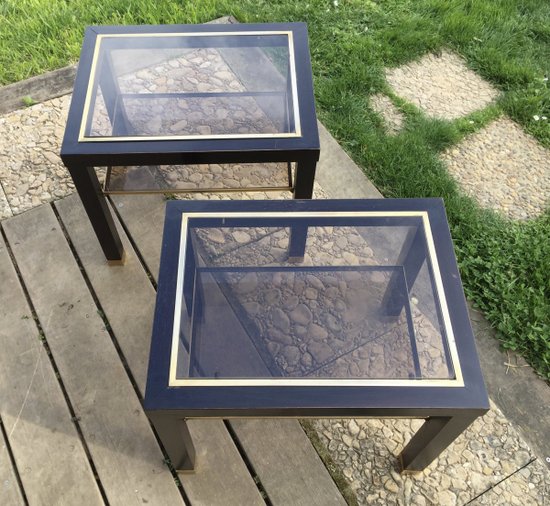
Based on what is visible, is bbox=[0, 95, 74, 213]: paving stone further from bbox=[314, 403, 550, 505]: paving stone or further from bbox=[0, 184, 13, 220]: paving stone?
bbox=[314, 403, 550, 505]: paving stone

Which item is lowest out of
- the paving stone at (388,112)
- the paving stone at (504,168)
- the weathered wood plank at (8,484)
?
the weathered wood plank at (8,484)

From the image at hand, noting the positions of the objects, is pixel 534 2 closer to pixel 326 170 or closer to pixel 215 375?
pixel 326 170

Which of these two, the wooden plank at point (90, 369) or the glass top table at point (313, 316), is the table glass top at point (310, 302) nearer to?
the glass top table at point (313, 316)

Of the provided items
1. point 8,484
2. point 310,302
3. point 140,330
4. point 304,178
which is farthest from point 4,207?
point 310,302

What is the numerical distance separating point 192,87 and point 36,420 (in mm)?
1221

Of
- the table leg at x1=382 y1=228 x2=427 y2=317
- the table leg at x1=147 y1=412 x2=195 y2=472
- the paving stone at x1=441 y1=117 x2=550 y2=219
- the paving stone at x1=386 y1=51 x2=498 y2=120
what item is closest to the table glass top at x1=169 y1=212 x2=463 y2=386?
the table leg at x1=382 y1=228 x2=427 y2=317

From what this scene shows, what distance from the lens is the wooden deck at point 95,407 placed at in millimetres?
1425

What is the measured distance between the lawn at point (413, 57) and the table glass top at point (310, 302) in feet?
2.28

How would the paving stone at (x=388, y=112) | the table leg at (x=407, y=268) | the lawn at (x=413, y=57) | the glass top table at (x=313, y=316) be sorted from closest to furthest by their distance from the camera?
the glass top table at (x=313, y=316), the table leg at (x=407, y=268), the lawn at (x=413, y=57), the paving stone at (x=388, y=112)

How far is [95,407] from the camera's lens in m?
1.55

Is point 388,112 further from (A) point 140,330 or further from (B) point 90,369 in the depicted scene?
(B) point 90,369

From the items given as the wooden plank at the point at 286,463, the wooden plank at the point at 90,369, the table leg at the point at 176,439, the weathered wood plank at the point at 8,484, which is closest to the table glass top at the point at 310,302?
the table leg at the point at 176,439

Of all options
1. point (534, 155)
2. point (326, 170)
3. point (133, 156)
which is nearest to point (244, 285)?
point (133, 156)

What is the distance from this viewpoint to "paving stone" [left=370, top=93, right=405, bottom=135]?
7.71 feet
